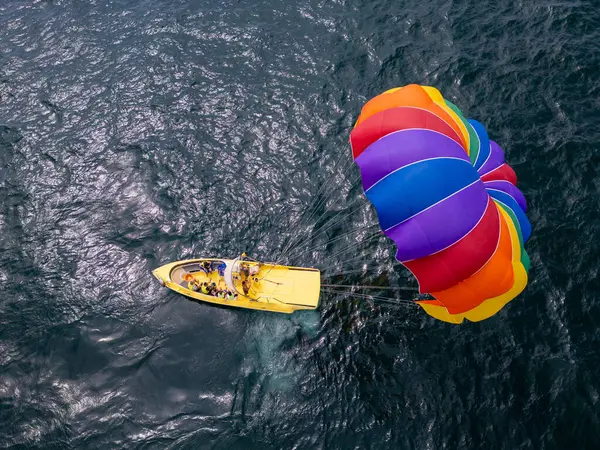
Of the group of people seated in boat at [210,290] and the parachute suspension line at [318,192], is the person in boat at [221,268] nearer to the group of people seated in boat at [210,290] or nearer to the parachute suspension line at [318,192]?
the group of people seated in boat at [210,290]

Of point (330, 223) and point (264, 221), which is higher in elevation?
point (264, 221)

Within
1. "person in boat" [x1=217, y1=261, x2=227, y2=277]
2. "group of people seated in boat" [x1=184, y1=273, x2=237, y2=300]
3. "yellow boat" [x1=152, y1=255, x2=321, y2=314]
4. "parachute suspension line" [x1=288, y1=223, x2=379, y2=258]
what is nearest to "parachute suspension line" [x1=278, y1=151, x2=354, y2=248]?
"parachute suspension line" [x1=288, y1=223, x2=379, y2=258]

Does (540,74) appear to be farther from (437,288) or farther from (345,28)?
(437,288)

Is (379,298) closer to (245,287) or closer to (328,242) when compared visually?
(328,242)

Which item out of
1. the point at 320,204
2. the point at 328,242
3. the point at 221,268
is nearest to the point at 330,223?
the point at 328,242

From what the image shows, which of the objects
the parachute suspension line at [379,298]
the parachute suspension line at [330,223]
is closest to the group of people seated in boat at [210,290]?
the parachute suspension line at [330,223]

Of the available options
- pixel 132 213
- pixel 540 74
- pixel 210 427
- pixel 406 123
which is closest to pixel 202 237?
pixel 132 213

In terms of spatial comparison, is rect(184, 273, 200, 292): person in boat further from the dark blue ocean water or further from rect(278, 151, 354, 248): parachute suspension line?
rect(278, 151, 354, 248): parachute suspension line
